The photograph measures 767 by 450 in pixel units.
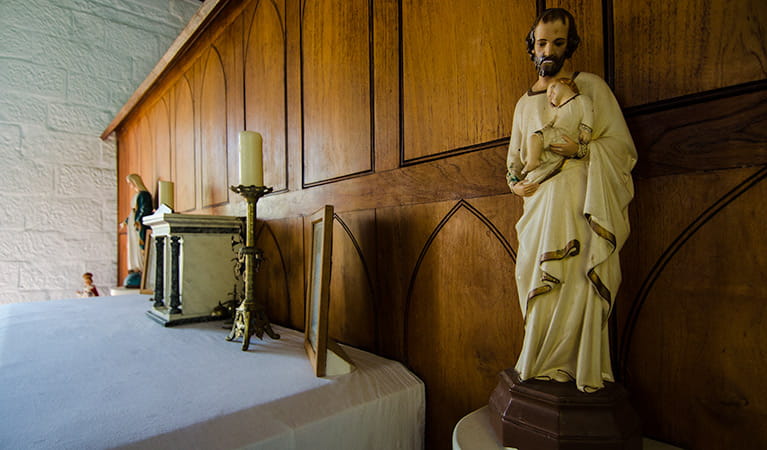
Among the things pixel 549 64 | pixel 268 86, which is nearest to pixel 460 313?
pixel 549 64

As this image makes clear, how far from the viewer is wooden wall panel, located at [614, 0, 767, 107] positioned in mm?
603

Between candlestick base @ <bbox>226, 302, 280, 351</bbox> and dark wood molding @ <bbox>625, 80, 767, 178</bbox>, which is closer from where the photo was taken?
dark wood molding @ <bbox>625, 80, 767, 178</bbox>

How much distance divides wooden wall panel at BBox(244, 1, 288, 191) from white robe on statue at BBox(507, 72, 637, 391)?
130 cm

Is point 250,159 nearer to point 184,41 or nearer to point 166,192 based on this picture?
point 184,41

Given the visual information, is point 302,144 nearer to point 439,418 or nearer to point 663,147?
point 439,418

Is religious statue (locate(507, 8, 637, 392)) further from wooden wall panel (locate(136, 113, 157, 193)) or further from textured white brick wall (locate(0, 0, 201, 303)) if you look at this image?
textured white brick wall (locate(0, 0, 201, 303))

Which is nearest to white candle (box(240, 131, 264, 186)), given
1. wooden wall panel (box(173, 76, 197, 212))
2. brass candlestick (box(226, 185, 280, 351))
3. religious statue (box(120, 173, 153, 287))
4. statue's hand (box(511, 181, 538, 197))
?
brass candlestick (box(226, 185, 280, 351))

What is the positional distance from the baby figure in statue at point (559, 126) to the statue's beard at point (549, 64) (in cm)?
2

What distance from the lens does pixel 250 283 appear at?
1.27 m

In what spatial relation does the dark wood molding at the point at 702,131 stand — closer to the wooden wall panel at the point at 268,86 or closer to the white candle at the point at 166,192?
the wooden wall panel at the point at 268,86

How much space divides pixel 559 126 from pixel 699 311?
15.8 inches

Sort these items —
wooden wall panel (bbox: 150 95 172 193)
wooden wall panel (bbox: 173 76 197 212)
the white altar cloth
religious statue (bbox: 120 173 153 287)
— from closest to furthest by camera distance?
the white altar cloth → wooden wall panel (bbox: 173 76 197 212) → wooden wall panel (bbox: 150 95 172 193) → religious statue (bbox: 120 173 153 287)

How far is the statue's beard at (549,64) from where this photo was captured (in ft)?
2.07

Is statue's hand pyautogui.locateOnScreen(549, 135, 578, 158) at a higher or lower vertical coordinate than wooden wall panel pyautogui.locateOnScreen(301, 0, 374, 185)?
lower
